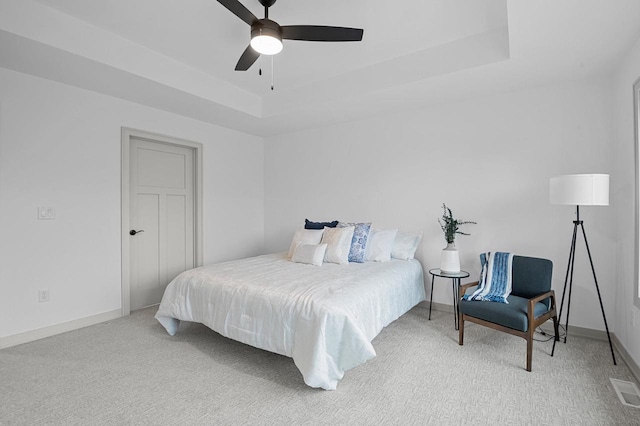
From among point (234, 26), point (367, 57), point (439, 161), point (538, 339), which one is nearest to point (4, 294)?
point (234, 26)

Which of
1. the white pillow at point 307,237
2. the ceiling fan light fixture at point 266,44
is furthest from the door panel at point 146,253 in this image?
the ceiling fan light fixture at point 266,44

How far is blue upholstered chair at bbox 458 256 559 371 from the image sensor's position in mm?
2455

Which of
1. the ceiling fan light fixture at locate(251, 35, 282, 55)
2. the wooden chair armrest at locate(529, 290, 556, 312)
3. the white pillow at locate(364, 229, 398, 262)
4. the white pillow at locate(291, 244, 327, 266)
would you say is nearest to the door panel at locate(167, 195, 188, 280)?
the white pillow at locate(291, 244, 327, 266)

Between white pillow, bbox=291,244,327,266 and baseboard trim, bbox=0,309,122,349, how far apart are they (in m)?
2.16

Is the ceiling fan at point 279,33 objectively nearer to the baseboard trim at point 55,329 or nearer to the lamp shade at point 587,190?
the lamp shade at point 587,190

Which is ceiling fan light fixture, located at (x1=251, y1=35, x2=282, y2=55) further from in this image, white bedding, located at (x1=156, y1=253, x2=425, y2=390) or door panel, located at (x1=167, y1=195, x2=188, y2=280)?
door panel, located at (x1=167, y1=195, x2=188, y2=280)

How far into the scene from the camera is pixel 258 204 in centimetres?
556

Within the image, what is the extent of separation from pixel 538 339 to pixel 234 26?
3886 millimetres

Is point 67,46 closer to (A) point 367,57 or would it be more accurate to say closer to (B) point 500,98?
(A) point 367,57

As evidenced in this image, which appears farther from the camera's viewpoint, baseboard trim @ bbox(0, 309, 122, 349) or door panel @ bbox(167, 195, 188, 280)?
door panel @ bbox(167, 195, 188, 280)

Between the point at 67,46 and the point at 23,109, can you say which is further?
the point at 23,109

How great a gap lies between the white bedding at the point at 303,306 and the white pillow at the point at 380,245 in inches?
7.5

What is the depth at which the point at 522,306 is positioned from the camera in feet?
8.54

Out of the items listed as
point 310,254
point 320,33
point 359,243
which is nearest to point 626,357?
point 359,243
